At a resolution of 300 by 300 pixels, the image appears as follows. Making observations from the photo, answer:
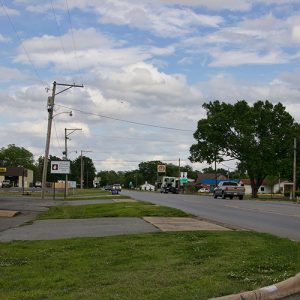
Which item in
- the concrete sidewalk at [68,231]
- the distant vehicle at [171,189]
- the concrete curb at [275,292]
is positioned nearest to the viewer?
the concrete curb at [275,292]

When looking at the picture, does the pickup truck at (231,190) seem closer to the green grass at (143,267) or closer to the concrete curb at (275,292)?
the green grass at (143,267)

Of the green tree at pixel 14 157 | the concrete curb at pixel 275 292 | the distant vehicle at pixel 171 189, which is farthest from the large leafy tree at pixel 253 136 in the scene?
the green tree at pixel 14 157

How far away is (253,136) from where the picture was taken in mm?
69812

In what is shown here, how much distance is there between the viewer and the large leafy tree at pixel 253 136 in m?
68.8

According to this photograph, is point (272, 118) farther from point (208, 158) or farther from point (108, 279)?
point (108, 279)

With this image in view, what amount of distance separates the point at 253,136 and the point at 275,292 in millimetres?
64192

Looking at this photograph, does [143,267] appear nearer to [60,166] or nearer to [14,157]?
[60,166]

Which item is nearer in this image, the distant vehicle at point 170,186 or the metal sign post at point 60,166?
the metal sign post at point 60,166

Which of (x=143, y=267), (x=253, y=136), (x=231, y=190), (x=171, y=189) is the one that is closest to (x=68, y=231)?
(x=143, y=267)

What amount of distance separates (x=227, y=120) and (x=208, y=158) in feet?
20.1

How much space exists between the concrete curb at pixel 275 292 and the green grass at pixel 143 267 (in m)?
0.28

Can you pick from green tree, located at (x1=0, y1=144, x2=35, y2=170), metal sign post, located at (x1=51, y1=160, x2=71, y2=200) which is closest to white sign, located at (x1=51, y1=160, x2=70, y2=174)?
metal sign post, located at (x1=51, y1=160, x2=71, y2=200)

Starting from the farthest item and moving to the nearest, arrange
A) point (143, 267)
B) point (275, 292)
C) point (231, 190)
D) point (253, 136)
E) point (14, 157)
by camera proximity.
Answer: point (14, 157)
point (253, 136)
point (231, 190)
point (143, 267)
point (275, 292)

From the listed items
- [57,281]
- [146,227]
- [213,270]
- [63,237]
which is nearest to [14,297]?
[57,281]
